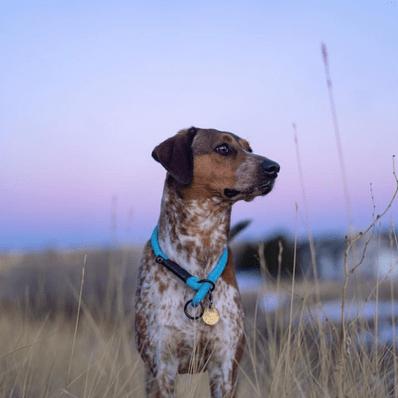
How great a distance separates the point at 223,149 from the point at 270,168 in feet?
1.28

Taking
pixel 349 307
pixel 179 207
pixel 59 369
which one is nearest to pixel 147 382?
pixel 179 207

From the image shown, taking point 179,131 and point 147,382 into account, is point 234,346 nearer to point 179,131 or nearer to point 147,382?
point 147,382

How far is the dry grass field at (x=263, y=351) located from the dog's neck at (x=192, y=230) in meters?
0.55

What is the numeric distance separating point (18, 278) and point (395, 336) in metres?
12.0

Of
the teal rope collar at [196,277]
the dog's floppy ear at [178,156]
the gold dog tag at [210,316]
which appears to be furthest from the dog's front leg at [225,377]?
the dog's floppy ear at [178,156]

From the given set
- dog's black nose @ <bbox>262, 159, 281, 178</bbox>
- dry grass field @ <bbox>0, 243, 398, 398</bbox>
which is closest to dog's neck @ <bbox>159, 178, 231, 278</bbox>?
dog's black nose @ <bbox>262, 159, 281, 178</bbox>

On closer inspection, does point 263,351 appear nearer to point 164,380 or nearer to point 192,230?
point 164,380

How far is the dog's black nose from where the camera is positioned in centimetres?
472

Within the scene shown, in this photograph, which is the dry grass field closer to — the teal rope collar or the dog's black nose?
the teal rope collar

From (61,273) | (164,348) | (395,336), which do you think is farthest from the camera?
(61,273)

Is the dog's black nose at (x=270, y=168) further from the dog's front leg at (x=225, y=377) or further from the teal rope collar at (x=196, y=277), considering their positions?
the dog's front leg at (x=225, y=377)

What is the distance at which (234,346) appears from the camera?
4.63 meters

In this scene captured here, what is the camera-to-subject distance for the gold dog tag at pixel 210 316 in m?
4.55

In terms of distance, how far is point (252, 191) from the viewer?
4.68 metres
